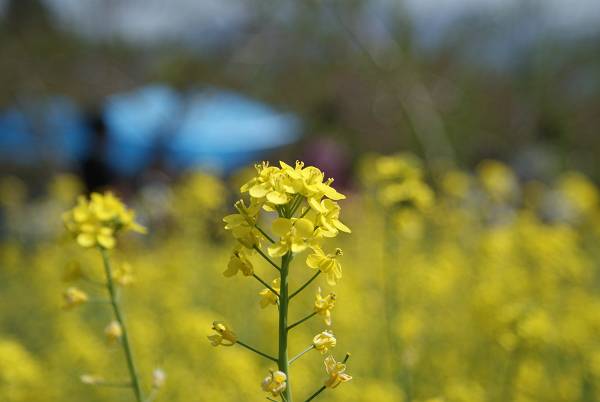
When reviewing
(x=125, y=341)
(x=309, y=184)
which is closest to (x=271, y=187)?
(x=309, y=184)

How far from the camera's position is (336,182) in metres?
11.6

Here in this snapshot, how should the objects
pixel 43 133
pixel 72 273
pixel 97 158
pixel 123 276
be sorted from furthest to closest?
pixel 97 158, pixel 43 133, pixel 72 273, pixel 123 276

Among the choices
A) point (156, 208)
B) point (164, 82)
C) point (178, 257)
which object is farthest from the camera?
point (164, 82)

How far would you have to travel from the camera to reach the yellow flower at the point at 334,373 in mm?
1379

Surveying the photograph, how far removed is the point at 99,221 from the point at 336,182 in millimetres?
9801

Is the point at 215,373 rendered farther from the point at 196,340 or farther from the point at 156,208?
the point at 156,208

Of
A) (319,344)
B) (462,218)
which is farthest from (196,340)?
(462,218)

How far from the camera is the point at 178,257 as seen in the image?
19.5 feet

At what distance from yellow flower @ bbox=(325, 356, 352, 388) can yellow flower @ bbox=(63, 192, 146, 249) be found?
0.66 metres

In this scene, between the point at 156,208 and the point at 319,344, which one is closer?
the point at 319,344

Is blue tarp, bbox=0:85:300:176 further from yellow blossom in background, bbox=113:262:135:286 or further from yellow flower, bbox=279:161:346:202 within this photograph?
yellow flower, bbox=279:161:346:202

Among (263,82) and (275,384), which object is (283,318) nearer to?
(275,384)

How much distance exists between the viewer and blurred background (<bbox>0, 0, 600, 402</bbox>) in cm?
344

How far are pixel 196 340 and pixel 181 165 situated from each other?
7.94 metres
